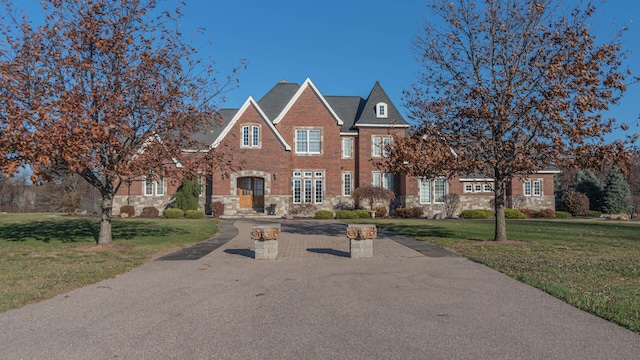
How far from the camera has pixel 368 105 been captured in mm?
34844

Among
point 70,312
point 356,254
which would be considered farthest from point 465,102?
point 70,312

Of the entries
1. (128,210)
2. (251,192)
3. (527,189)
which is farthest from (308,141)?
(527,189)

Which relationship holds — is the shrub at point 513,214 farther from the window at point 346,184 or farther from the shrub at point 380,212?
the window at point 346,184

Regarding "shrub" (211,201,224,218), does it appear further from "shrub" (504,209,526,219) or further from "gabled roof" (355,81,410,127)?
"shrub" (504,209,526,219)

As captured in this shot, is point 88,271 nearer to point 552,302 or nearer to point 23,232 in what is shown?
point 552,302

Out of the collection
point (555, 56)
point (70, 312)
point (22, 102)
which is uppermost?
point (555, 56)

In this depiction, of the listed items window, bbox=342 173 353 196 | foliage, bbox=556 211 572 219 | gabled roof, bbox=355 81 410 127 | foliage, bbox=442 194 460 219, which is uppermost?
gabled roof, bbox=355 81 410 127

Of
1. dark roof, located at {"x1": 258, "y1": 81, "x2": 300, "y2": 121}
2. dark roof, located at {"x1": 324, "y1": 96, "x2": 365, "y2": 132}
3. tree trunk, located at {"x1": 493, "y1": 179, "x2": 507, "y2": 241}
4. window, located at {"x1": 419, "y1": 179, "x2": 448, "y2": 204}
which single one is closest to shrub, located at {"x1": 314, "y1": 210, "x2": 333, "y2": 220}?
dark roof, located at {"x1": 324, "y1": 96, "x2": 365, "y2": 132}

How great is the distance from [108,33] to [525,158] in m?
12.8

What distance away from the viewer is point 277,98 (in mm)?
35469

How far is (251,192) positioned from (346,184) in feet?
24.1

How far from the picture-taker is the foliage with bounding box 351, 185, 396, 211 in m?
31.2

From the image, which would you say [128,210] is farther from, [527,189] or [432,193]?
[527,189]

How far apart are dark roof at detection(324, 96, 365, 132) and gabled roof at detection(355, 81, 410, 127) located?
3.87ft
